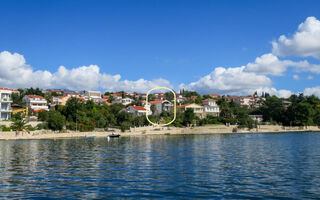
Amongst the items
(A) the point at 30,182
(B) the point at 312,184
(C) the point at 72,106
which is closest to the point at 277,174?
(B) the point at 312,184

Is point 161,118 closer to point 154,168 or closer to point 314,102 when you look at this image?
point 314,102

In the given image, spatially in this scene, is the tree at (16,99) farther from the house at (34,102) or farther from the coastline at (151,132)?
the coastline at (151,132)

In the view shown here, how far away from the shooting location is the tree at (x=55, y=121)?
85.0 meters

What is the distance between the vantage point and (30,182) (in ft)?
74.1

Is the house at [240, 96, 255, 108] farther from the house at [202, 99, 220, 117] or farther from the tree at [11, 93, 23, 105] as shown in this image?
the tree at [11, 93, 23, 105]

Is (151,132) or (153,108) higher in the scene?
(153,108)

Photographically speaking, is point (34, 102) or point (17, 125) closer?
point (17, 125)

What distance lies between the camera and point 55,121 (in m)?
84.8

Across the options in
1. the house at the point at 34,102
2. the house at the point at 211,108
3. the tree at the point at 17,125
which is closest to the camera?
the tree at the point at 17,125

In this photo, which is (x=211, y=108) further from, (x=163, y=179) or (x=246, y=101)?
(x=163, y=179)

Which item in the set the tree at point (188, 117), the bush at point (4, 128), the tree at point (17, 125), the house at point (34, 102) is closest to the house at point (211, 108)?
the tree at point (188, 117)

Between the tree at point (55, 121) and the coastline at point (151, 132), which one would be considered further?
the tree at point (55, 121)

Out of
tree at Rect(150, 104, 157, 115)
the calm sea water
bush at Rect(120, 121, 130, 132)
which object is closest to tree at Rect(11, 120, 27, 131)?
bush at Rect(120, 121, 130, 132)

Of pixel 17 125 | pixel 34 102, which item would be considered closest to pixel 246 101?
pixel 34 102
